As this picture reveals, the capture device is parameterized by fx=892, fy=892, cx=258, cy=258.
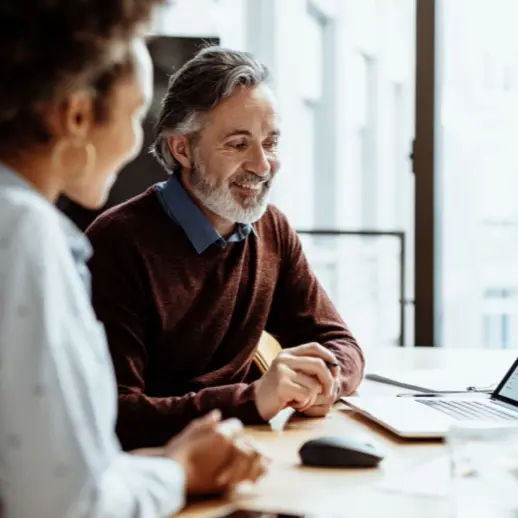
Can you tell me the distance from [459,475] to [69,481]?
0.51 m

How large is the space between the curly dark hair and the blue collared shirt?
3.25ft

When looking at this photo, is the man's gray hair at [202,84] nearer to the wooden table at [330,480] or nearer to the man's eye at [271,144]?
the man's eye at [271,144]

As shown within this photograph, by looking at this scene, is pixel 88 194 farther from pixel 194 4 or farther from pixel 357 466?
pixel 194 4

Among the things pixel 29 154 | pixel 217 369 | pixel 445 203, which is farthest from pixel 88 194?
pixel 445 203

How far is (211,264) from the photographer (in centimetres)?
186

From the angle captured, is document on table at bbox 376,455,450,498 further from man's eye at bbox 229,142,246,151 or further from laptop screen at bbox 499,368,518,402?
man's eye at bbox 229,142,246,151

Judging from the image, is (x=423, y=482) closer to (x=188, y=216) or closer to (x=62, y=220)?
(x=62, y=220)

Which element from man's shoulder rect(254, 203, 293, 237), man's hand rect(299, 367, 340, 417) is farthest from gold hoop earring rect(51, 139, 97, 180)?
man's shoulder rect(254, 203, 293, 237)

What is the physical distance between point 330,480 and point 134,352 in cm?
59

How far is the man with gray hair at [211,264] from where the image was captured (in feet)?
5.59

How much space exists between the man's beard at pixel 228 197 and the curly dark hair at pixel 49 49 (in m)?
1.04

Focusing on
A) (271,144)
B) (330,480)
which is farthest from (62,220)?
(271,144)

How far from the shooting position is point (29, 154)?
34.5 inches

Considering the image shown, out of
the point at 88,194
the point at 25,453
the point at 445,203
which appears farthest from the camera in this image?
the point at 445,203
